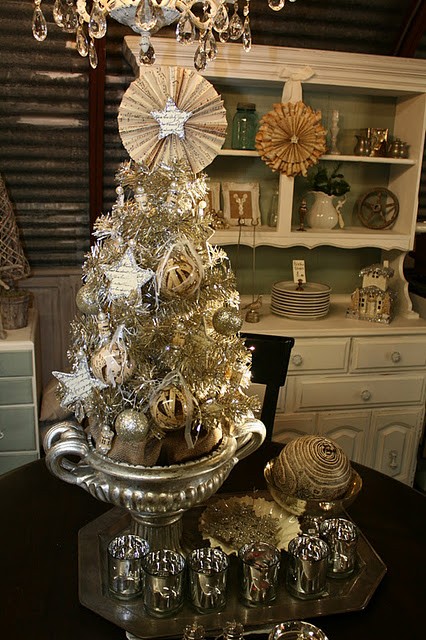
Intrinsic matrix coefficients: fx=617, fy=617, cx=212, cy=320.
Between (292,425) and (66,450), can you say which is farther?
(292,425)

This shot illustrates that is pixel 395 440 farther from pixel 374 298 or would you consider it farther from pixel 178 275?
pixel 178 275

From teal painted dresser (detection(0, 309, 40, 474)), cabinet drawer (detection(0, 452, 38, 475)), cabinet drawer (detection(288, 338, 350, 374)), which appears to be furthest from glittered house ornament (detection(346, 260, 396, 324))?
cabinet drawer (detection(0, 452, 38, 475))

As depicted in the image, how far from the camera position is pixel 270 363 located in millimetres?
2006

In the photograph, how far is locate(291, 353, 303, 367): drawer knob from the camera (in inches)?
104

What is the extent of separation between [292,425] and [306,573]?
155 cm

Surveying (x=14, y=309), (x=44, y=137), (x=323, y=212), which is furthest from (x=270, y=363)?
(x=44, y=137)

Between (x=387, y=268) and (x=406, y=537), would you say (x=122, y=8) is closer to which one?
(x=406, y=537)

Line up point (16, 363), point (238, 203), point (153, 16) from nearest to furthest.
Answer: point (153, 16)
point (16, 363)
point (238, 203)

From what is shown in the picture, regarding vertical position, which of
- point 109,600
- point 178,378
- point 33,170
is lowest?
point 109,600

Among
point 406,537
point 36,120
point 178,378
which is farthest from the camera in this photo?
point 36,120

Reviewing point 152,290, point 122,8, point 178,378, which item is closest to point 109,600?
point 178,378

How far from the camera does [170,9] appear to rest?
4.66ft

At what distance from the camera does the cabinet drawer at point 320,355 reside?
263 centimetres

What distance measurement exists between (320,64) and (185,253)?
1.70 m
